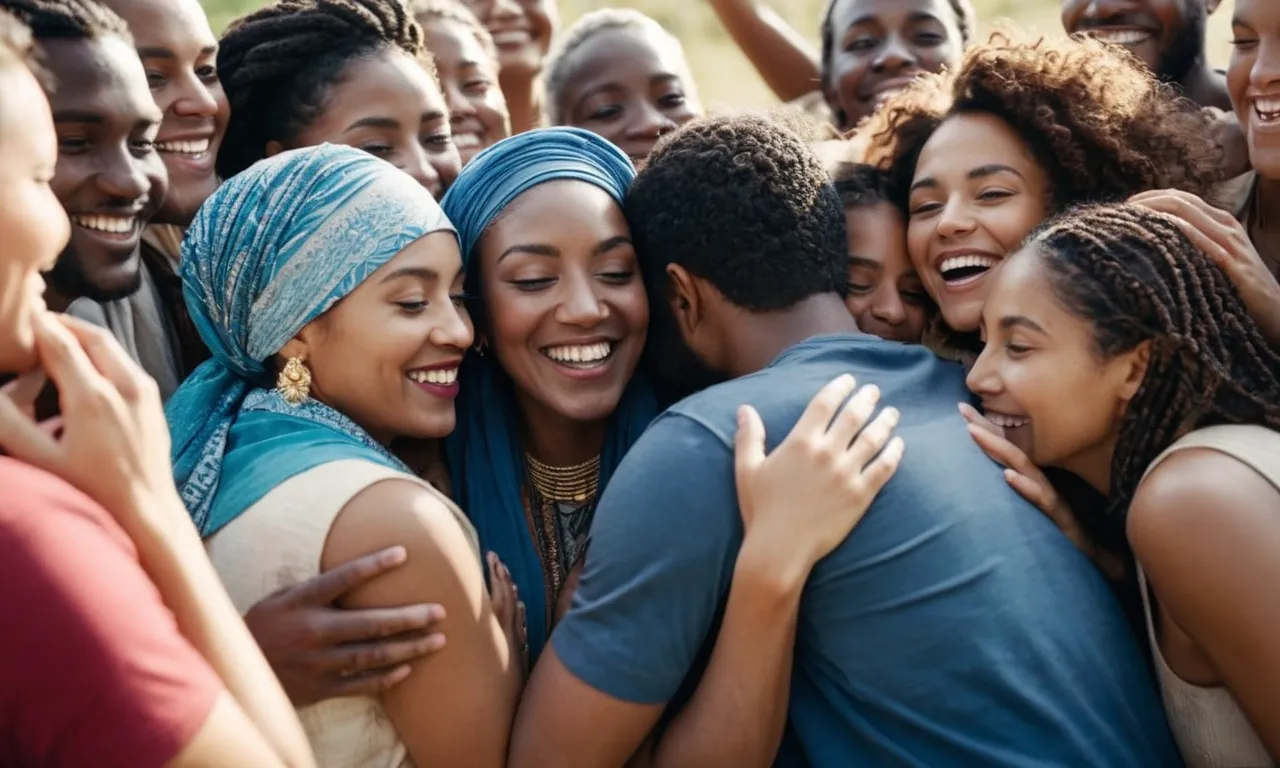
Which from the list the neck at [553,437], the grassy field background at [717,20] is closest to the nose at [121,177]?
the neck at [553,437]

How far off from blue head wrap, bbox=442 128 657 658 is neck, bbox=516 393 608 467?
0.04 meters

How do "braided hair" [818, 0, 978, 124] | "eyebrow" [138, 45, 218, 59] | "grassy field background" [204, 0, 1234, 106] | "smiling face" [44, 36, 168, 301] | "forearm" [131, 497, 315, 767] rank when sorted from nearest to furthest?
"forearm" [131, 497, 315, 767] → "smiling face" [44, 36, 168, 301] → "eyebrow" [138, 45, 218, 59] → "braided hair" [818, 0, 978, 124] → "grassy field background" [204, 0, 1234, 106]

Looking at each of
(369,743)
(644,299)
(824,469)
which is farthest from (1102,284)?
(369,743)

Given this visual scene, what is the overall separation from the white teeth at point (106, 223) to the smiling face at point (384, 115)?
2.39ft

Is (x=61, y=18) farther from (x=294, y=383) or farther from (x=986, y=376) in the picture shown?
(x=986, y=376)

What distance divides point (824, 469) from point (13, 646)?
149cm

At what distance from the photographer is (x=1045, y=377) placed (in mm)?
2916

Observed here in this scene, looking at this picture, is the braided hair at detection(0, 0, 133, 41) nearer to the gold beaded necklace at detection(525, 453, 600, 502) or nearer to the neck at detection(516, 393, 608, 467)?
the neck at detection(516, 393, 608, 467)

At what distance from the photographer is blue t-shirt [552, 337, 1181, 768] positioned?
103 inches

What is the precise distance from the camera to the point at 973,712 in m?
2.60

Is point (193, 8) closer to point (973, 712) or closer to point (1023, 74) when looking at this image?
point (1023, 74)

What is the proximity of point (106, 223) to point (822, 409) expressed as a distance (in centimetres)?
213


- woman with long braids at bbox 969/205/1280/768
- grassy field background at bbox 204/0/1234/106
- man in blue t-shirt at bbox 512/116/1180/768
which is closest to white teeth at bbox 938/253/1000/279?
woman with long braids at bbox 969/205/1280/768

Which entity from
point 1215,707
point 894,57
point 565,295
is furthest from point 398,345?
point 894,57
